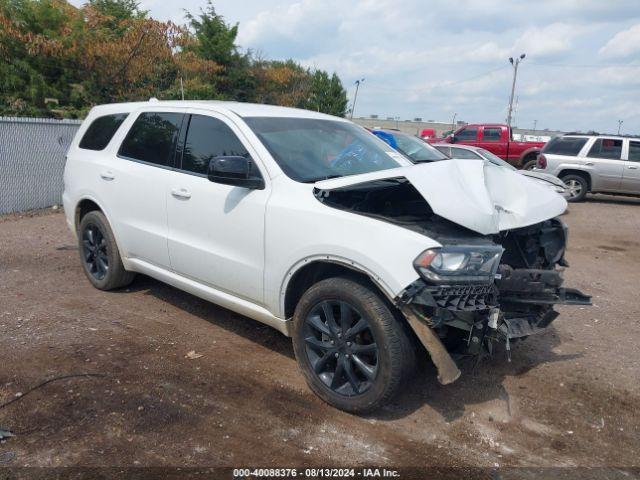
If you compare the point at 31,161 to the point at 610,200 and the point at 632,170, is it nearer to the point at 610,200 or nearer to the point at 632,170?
the point at 632,170

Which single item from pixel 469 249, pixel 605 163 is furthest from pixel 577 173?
pixel 469 249

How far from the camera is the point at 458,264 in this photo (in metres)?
3.27

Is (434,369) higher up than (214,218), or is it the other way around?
(214,218)

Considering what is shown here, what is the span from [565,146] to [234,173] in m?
13.6

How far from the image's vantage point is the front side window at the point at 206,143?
444 cm

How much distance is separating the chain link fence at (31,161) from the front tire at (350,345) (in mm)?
8289

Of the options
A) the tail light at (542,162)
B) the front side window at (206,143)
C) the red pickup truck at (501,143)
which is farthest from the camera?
the red pickup truck at (501,143)

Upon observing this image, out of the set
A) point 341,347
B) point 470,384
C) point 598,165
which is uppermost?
point 598,165

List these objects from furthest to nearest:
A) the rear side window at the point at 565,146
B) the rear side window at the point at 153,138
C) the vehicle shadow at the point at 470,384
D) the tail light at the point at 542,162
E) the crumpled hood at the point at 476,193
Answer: the tail light at the point at 542,162 < the rear side window at the point at 565,146 < the rear side window at the point at 153,138 < the vehicle shadow at the point at 470,384 < the crumpled hood at the point at 476,193

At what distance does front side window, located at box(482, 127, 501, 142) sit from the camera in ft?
66.3

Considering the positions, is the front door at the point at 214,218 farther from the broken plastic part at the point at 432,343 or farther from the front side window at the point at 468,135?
the front side window at the point at 468,135

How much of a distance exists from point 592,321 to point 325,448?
11.4 ft

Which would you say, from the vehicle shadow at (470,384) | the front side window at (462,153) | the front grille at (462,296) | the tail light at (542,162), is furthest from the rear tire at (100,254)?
the tail light at (542,162)

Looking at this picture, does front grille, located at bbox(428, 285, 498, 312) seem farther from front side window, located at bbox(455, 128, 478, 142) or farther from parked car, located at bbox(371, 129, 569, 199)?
front side window, located at bbox(455, 128, 478, 142)
